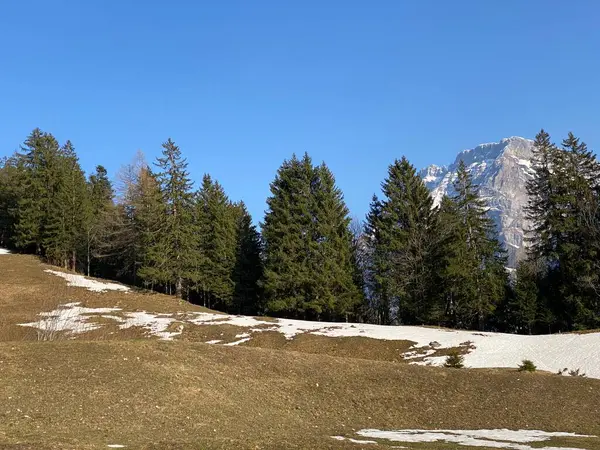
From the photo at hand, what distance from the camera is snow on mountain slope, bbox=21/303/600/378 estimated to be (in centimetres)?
2431

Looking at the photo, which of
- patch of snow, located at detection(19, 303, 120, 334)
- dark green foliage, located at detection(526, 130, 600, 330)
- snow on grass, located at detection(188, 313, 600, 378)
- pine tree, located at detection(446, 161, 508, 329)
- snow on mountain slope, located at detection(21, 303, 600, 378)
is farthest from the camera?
pine tree, located at detection(446, 161, 508, 329)

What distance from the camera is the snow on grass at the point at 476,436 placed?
10.7m

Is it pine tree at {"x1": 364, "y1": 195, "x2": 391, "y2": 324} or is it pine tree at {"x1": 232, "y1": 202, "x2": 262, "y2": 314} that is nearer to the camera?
pine tree at {"x1": 364, "y1": 195, "x2": 391, "y2": 324}

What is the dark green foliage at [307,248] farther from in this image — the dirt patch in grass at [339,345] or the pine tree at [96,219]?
the pine tree at [96,219]

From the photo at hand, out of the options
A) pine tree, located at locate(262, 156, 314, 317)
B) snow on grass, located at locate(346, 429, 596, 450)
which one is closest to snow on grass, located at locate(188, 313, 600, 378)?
pine tree, located at locate(262, 156, 314, 317)

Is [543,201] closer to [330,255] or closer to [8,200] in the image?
[330,255]

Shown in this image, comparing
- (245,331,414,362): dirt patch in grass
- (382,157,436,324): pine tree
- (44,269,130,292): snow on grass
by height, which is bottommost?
(245,331,414,362): dirt patch in grass

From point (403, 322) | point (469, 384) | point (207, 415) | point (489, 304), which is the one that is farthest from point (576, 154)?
point (207, 415)

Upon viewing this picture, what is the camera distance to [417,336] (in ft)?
98.8

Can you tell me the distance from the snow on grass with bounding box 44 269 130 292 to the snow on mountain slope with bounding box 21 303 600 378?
7173mm

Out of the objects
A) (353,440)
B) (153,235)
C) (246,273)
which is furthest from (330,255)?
(353,440)

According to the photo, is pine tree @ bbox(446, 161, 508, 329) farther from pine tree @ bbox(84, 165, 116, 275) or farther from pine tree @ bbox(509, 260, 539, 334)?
pine tree @ bbox(84, 165, 116, 275)

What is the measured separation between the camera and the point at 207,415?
11.9m

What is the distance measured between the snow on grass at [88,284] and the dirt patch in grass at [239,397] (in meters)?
31.0
